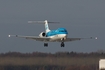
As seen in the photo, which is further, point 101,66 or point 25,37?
point 25,37

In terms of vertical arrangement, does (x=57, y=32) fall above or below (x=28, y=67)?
above

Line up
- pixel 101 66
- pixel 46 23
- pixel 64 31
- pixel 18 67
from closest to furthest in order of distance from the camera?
pixel 101 66 → pixel 18 67 → pixel 64 31 → pixel 46 23

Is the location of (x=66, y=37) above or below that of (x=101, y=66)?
above

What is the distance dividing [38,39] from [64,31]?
451 centimetres

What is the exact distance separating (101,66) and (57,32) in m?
28.0

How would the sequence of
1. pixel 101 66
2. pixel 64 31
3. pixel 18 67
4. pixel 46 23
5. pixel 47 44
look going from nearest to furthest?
pixel 101 66 < pixel 18 67 < pixel 64 31 < pixel 47 44 < pixel 46 23

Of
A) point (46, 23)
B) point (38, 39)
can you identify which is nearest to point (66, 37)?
point (38, 39)

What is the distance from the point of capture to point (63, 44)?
7038cm

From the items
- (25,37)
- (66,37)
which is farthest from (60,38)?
(25,37)

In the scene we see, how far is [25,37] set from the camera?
7450cm

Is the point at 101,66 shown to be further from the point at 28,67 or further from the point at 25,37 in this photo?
the point at 25,37

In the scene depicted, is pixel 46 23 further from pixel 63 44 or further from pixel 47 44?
pixel 63 44

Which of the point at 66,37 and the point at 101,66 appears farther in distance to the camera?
the point at 66,37

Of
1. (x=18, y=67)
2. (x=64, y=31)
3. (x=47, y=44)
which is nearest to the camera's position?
(x=18, y=67)
